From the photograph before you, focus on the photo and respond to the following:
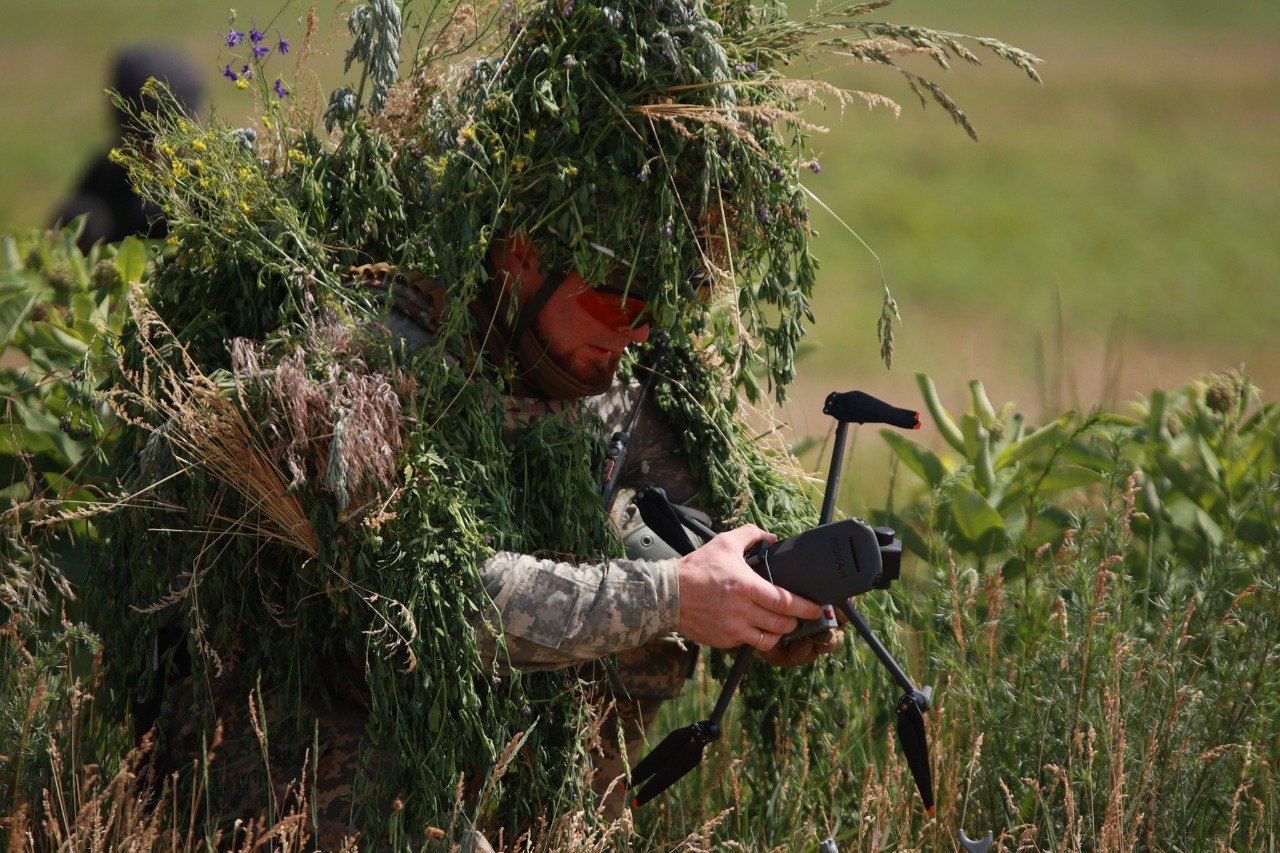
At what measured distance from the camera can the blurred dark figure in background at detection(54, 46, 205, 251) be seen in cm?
482

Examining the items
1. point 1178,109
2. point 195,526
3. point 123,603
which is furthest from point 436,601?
point 1178,109

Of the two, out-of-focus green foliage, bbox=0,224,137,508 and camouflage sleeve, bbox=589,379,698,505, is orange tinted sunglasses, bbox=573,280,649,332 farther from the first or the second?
out-of-focus green foliage, bbox=0,224,137,508

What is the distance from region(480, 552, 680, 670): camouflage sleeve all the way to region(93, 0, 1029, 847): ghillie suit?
0.04 meters

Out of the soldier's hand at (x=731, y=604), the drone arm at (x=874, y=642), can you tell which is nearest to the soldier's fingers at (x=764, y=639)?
the soldier's hand at (x=731, y=604)

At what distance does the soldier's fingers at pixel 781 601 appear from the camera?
2.43 m

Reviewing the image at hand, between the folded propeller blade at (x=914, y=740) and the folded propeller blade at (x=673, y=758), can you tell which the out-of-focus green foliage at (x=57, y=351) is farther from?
the folded propeller blade at (x=914, y=740)

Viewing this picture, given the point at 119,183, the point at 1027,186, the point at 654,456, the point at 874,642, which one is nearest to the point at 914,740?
the point at 874,642

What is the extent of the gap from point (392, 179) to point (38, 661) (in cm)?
121

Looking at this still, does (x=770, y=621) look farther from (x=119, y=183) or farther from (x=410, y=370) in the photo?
(x=119, y=183)

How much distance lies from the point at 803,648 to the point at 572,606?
613mm

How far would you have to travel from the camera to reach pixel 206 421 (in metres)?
2.41

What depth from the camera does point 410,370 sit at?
2471 mm

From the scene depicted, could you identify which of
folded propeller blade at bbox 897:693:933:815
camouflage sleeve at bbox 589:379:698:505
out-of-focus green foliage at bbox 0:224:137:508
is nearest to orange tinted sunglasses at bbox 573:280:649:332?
camouflage sleeve at bbox 589:379:698:505

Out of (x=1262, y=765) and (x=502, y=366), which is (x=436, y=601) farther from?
(x=1262, y=765)
